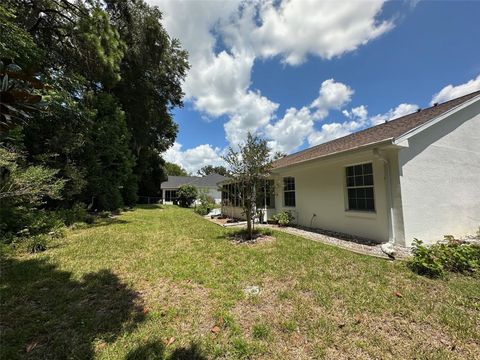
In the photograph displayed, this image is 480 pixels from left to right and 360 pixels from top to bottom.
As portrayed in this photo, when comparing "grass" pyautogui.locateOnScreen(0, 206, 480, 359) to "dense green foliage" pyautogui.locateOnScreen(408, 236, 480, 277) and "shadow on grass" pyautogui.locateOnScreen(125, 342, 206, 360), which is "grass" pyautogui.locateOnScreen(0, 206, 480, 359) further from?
→ "dense green foliage" pyautogui.locateOnScreen(408, 236, 480, 277)

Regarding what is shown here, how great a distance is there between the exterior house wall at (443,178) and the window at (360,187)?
3.42 feet

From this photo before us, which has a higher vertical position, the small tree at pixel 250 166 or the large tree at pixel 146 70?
the large tree at pixel 146 70

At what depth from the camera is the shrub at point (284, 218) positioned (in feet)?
34.9

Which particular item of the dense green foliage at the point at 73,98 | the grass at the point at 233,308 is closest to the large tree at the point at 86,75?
the dense green foliage at the point at 73,98

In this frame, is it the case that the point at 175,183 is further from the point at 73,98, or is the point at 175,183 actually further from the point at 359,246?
the point at 359,246

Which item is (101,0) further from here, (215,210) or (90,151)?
(215,210)

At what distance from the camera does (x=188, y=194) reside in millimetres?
27094

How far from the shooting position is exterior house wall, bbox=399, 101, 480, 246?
22.1 feet

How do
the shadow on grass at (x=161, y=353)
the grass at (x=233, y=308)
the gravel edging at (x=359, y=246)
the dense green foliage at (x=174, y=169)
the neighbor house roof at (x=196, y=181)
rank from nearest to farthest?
the shadow on grass at (x=161, y=353) < the grass at (x=233, y=308) < the gravel edging at (x=359, y=246) < the neighbor house roof at (x=196, y=181) < the dense green foliage at (x=174, y=169)

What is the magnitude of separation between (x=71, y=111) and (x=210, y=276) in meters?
11.8

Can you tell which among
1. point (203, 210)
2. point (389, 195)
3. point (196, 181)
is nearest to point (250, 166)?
point (389, 195)

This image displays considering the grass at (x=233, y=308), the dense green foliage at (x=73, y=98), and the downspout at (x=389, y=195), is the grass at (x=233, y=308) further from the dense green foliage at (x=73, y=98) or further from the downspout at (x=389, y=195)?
the dense green foliage at (x=73, y=98)

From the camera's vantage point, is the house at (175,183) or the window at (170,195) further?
the window at (170,195)

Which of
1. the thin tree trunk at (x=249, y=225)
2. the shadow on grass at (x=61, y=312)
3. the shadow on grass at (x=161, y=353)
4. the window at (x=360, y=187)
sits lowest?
the shadow on grass at (x=161, y=353)
